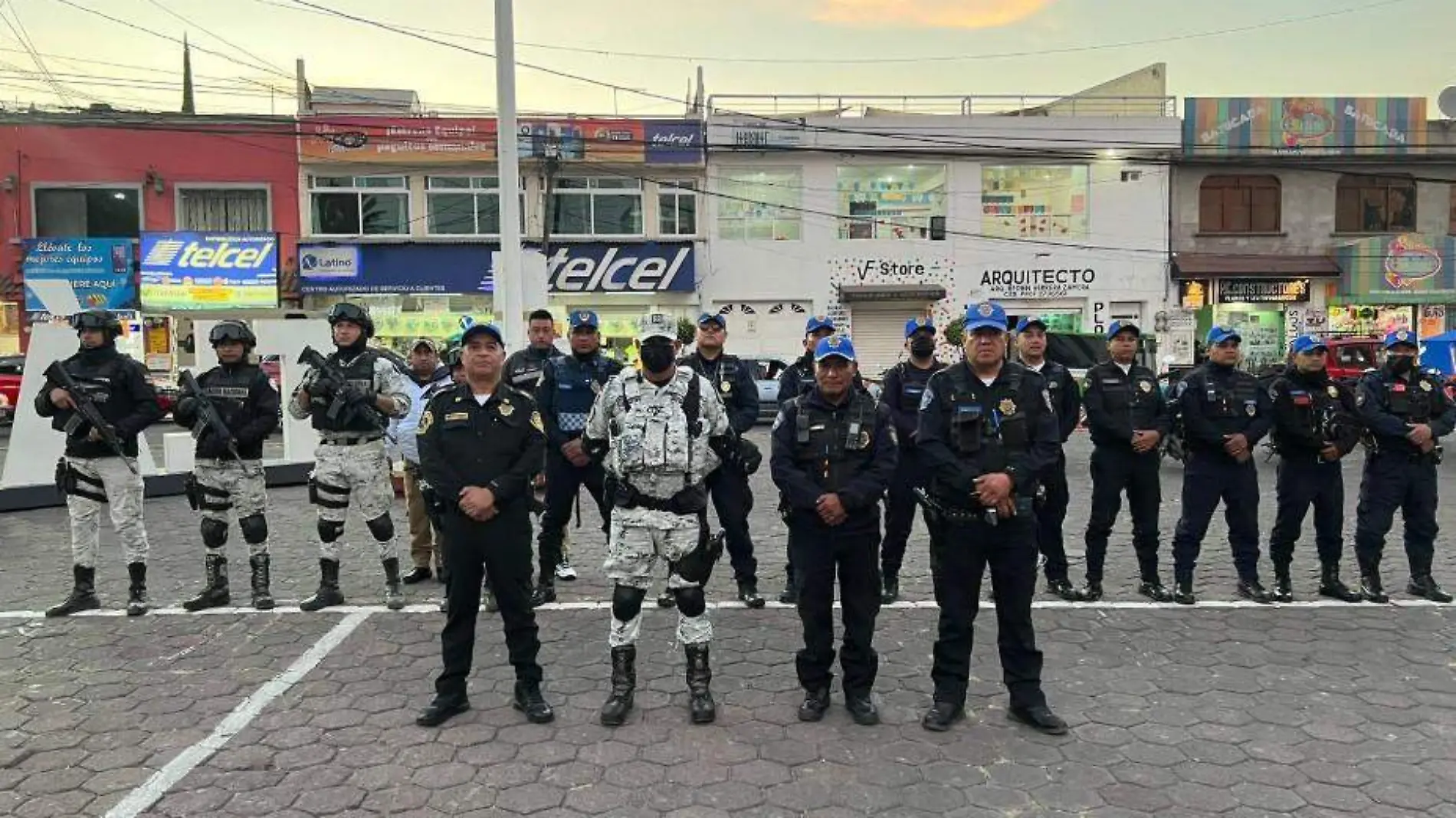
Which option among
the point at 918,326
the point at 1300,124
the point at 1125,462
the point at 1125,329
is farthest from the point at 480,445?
the point at 1300,124

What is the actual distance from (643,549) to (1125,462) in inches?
149

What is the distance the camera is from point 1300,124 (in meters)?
26.0

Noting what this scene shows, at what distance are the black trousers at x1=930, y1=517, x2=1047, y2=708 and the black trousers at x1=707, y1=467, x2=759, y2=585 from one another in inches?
77.8

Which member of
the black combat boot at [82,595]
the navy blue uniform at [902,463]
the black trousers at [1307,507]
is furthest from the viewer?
the black trousers at [1307,507]

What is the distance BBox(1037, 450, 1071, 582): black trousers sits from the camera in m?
6.36

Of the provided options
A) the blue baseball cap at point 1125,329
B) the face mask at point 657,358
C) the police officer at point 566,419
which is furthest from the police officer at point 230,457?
the blue baseball cap at point 1125,329

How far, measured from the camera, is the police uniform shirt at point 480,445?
4.38 metres

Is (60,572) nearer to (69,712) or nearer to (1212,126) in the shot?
(69,712)

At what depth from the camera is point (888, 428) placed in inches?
177

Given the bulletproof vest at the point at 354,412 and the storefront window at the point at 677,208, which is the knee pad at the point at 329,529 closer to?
the bulletproof vest at the point at 354,412

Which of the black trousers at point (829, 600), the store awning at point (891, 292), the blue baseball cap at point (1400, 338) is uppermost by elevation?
the store awning at point (891, 292)

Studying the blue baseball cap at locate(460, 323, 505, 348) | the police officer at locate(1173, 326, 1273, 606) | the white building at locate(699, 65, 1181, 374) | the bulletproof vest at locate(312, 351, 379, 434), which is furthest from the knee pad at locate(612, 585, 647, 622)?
the white building at locate(699, 65, 1181, 374)

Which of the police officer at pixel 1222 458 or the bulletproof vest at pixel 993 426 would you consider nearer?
the bulletproof vest at pixel 993 426

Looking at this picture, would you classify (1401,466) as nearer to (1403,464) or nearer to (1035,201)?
(1403,464)
